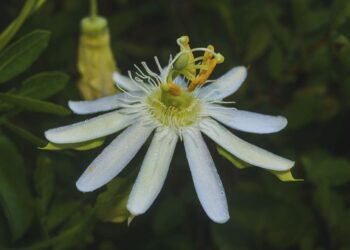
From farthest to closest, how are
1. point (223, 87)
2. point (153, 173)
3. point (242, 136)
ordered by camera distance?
1. point (242, 136)
2. point (223, 87)
3. point (153, 173)

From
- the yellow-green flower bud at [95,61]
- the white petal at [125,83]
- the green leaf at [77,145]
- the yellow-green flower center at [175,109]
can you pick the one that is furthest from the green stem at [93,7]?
the green leaf at [77,145]

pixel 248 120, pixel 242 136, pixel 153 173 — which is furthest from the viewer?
pixel 242 136

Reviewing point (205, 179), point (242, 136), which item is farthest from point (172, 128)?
point (242, 136)

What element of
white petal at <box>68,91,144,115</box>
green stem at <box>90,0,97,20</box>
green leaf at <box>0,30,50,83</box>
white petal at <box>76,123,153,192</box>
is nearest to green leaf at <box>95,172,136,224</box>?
white petal at <box>76,123,153,192</box>

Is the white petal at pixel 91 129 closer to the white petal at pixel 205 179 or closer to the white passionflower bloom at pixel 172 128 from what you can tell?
the white passionflower bloom at pixel 172 128

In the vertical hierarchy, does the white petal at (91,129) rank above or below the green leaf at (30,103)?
below

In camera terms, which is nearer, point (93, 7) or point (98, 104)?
point (98, 104)

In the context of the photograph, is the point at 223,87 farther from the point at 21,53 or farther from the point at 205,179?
the point at 21,53
